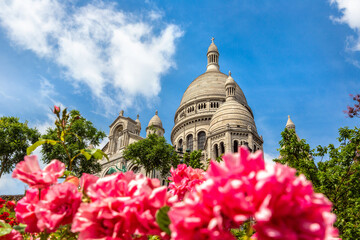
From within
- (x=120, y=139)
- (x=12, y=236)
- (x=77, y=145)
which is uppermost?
(x=120, y=139)

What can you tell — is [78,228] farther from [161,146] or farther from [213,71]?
[213,71]

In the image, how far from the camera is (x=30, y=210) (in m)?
2.14

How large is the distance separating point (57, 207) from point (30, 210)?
327 mm

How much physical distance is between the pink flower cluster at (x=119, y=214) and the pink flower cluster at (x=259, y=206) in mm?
338

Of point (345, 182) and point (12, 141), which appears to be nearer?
point (345, 182)

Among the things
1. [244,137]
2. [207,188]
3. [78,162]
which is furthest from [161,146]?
[207,188]

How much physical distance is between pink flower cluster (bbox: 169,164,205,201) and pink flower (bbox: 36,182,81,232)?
1.55 m

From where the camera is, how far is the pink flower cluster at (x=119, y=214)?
171 centimetres

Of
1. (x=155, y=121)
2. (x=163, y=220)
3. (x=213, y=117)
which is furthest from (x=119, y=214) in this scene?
(x=155, y=121)

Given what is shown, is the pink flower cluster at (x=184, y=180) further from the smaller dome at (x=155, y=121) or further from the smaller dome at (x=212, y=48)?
the smaller dome at (x=212, y=48)

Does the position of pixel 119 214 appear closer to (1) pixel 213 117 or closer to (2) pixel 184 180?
(2) pixel 184 180

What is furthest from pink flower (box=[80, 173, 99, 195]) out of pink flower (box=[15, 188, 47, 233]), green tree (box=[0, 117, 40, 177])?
green tree (box=[0, 117, 40, 177])

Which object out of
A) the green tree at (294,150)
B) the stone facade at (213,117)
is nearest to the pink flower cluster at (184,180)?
the green tree at (294,150)

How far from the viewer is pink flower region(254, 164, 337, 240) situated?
1347 millimetres
